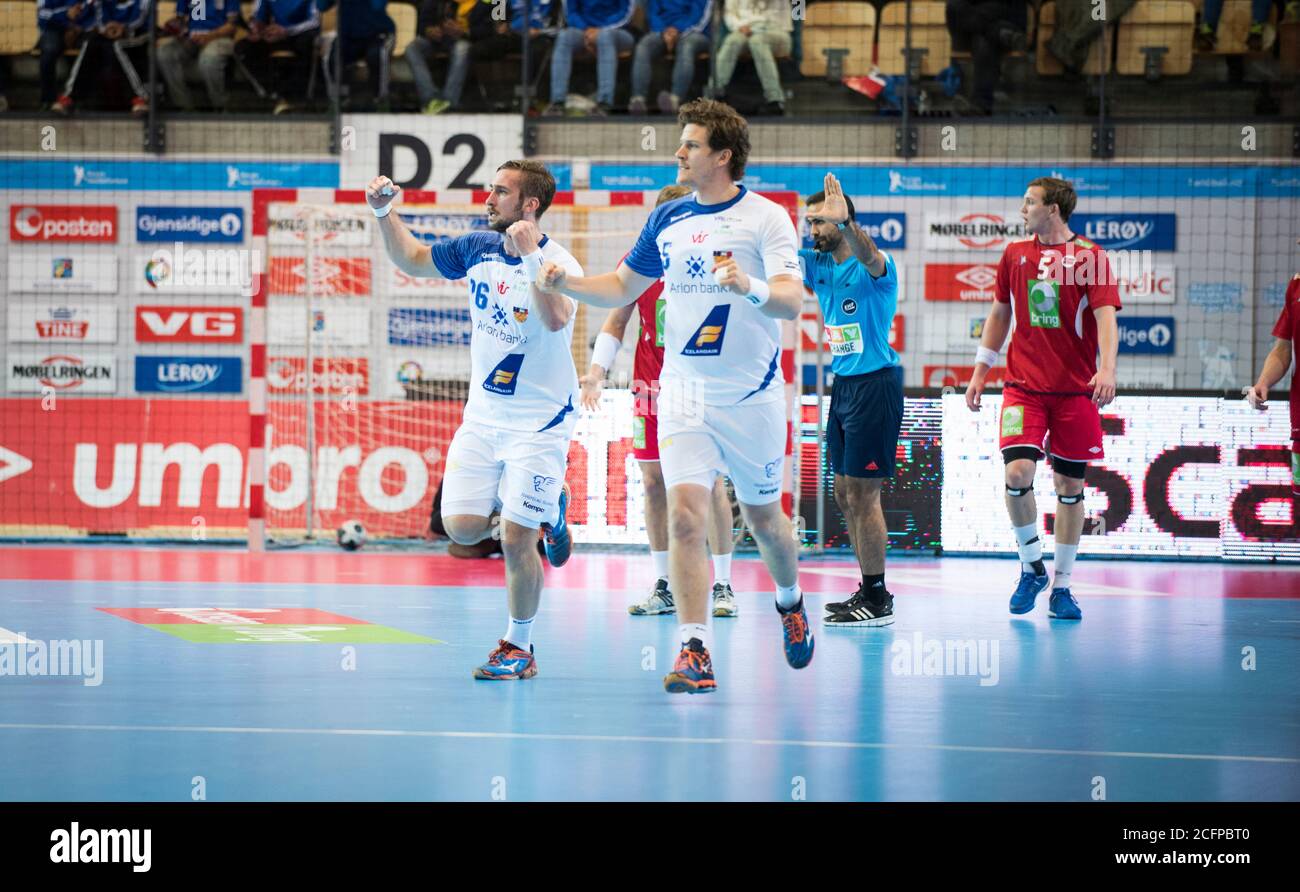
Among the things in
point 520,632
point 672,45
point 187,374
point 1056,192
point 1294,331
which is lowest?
point 520,632

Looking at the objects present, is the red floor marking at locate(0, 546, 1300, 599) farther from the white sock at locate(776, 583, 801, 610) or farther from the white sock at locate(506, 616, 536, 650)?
the white sock at locate(776, 583, 801, 610)

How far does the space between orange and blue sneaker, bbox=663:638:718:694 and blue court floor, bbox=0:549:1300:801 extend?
0.38 feet

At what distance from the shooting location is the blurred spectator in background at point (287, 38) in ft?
55.7

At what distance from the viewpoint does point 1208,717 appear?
536 cm

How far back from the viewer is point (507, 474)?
6.07m

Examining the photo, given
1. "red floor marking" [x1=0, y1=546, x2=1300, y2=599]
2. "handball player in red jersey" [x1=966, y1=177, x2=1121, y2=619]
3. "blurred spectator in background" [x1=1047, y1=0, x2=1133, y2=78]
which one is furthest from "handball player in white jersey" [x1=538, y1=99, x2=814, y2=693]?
"blurred spectator in background" [x1=1047, y1=0, x2=1133, y2=78]

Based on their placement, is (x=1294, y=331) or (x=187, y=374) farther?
(x=187, y=374)

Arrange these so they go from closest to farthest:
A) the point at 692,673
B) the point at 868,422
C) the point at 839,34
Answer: the point at 692,673
the point at 868,422
the point at 839,34

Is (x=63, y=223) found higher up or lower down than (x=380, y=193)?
higher up

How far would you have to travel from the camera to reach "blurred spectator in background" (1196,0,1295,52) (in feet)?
54.5

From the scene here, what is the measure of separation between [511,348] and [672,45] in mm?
11390

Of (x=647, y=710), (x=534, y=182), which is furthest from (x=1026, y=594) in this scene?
(x=534, y=182)

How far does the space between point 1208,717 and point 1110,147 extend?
11.5 m

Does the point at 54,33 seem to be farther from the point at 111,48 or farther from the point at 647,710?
the point at 647,710
